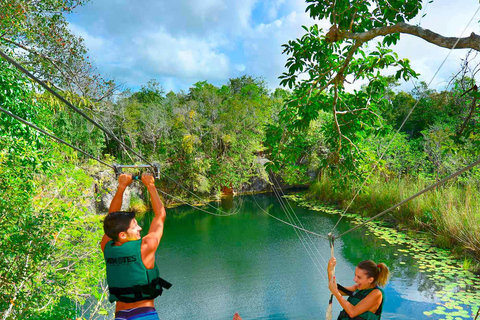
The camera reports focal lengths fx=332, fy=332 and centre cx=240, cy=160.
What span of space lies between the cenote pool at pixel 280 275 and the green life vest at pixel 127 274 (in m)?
3.61

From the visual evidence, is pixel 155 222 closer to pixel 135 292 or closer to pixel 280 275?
pixel 135 292

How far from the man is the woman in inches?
37.5

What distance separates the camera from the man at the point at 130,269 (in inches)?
49.4

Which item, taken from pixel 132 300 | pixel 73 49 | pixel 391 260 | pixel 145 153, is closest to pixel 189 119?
pixel 145 153

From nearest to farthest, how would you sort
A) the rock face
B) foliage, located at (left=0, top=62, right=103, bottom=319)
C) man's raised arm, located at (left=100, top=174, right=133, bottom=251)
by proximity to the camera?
1. man's raised arm, located at (left=100, top=174, right=133, bottom=251)
2. foliage, located at (left=0, top=62, right=103, bottom=319)
3. the rock face

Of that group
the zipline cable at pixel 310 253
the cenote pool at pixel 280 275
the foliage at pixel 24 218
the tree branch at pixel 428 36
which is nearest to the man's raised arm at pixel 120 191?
the foliage at pixel 24 218

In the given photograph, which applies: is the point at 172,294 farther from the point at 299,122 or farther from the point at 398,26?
the point at 398,26

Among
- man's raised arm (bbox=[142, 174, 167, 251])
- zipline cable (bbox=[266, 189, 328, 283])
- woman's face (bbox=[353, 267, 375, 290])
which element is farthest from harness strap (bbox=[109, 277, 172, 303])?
zipline cable (bbox=[266, 189, 328, 283])

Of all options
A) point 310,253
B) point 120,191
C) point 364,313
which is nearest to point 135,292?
point 120,191

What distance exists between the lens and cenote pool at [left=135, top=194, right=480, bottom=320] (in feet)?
14.9

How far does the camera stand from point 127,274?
1.25 meters

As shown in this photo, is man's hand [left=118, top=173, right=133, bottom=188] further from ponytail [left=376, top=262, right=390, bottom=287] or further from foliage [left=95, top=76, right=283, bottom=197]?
foliage [left=95, top=76, right=283, bottom=197]

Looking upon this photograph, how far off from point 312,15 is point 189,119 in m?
10.3

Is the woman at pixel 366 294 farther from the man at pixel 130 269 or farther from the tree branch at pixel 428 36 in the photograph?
the tree branch at pixel 428 36
